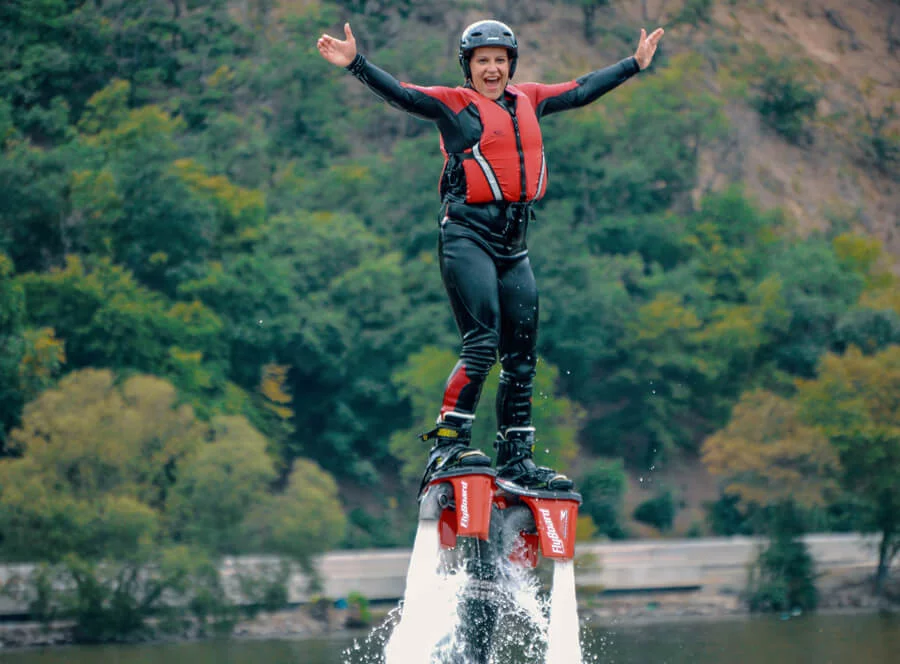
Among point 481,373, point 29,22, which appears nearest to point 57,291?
point 29,22

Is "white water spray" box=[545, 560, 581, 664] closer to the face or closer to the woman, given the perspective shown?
the woman

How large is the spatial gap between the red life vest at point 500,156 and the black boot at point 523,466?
1.72m

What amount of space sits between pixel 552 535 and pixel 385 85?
3305mm

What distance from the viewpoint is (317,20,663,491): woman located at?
10406 millimetres

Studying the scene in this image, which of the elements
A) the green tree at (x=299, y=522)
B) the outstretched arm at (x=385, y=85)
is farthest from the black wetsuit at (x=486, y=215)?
the green tree at (x=299, y=522)

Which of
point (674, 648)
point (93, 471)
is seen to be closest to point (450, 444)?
point (674, 648)

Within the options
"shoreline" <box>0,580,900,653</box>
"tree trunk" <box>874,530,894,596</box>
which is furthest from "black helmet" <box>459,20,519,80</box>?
"tree trunk" <box>874,530,894,596</box>

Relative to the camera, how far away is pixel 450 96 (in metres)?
10.4

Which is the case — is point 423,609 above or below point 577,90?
below

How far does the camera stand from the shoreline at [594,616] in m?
29.4

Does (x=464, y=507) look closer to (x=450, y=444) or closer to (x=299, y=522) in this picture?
(x=450, y=444)

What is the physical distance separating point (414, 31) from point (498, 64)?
159ft

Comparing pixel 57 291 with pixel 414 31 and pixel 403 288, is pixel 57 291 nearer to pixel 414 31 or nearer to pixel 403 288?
pixel 403 288

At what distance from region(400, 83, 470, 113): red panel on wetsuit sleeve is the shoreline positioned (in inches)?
748
